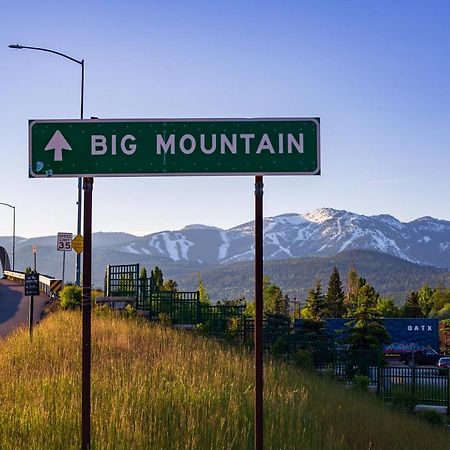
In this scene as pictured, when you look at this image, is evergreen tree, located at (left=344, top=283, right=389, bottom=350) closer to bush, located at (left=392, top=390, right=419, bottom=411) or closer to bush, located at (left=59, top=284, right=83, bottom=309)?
bush, located at (left=59, top=284, right=83, bottom=309)

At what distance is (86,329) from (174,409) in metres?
3.12

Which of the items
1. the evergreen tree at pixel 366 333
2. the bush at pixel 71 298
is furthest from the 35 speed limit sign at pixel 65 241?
the evergreen tree at pixel 366 333

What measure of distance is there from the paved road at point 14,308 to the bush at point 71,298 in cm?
121

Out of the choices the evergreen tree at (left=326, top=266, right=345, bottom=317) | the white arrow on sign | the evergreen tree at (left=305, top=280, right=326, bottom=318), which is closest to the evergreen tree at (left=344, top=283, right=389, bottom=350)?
the white arrow on sign

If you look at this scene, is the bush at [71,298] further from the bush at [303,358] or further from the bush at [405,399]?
the bush at [405,399]

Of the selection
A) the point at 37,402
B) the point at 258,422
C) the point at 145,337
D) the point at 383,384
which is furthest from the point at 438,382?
the point at 258,422

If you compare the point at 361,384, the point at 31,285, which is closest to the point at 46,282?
the point at 31,285

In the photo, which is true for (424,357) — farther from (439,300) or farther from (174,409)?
(174,409)

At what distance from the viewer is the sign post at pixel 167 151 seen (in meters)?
7.28

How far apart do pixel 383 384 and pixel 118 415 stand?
602 inches

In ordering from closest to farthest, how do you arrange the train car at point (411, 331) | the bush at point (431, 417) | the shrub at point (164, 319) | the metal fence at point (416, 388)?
the bush at point (431, 417) < the metal fence at point (416, 388) < the shrub at point (164, 319) < the train car at point (411, 331)

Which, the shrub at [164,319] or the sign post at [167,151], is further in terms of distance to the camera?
the shrub at [164,319]

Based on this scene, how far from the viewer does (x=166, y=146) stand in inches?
291

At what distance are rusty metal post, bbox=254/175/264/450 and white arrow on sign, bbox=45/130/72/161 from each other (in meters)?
1.84
